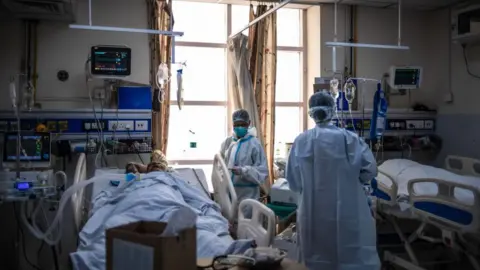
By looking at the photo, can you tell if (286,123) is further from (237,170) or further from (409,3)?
(409,3)

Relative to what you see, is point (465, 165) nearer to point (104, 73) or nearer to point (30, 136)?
point (104, 73)

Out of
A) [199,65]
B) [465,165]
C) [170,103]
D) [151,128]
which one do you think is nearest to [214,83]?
[199,65]

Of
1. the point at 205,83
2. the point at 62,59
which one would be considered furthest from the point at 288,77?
the point at 62,59

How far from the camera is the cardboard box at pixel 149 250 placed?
151 centimetres

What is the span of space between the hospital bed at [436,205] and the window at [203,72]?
2.09 meters

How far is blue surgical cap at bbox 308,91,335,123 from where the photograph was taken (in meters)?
3.27

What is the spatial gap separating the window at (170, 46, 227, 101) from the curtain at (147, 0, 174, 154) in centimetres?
37

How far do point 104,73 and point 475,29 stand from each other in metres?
3.68

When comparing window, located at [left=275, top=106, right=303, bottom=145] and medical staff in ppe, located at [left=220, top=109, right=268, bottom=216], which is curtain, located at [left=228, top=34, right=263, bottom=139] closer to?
medical staff in ppe, located at [left=220, top=109, right=268, bottom=216]

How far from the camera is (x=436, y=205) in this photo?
3.43 m

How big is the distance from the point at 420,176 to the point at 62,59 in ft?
11.5

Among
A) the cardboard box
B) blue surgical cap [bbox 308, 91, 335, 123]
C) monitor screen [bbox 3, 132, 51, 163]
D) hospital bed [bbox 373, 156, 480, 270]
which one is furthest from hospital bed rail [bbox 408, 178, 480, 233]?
monitor screen [bbox 3, 132, 51, 163]

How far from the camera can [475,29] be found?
4727 mm

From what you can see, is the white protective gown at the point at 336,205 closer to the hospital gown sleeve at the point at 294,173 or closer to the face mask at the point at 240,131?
the hospital gown sleeve at the point at 294,173
